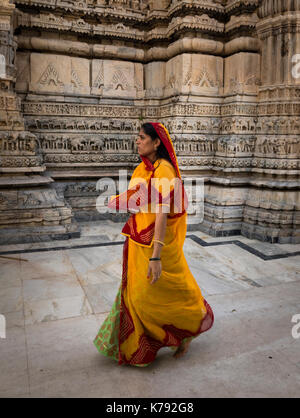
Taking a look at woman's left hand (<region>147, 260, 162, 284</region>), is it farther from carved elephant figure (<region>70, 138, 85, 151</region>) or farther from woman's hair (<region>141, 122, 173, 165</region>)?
carved elephant figure (<region>70, 138, 85, 151</region>)

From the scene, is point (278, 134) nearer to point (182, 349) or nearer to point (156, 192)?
point (156, 192)

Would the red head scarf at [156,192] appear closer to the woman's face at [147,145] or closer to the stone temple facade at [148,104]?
the woman's face at [147,145]

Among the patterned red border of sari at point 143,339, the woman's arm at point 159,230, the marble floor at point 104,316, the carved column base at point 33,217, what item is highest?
the woman's arm at point 159,230

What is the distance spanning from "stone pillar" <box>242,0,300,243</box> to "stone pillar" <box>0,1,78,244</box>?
3.28 metres

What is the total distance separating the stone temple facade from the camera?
5.95 m

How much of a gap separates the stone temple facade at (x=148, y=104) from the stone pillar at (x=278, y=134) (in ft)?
0.06

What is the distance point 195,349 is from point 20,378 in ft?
4.27

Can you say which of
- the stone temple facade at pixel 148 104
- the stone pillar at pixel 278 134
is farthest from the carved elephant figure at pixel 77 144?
the stone pillar at pixel 278 134

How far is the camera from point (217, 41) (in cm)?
700

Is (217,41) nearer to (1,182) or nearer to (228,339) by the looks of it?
(1,182)

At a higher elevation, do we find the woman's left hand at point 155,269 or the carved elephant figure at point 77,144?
the carved elephant figure at point 77,144

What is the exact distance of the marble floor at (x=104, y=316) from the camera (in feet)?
7.79

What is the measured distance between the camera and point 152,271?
238 centimetres

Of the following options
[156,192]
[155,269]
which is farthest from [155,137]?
[155,269]
